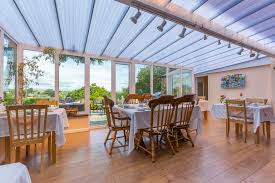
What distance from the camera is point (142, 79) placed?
5.89 meters

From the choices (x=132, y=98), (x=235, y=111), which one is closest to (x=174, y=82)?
(x=132, y=98)

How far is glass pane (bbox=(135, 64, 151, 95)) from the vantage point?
5754 millimetres

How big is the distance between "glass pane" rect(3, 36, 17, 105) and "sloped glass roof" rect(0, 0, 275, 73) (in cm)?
25

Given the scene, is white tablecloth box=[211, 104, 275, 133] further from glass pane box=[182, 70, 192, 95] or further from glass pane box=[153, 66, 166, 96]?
glass pane box=[182, 70, 192, 95]

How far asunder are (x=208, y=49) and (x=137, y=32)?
2.51m

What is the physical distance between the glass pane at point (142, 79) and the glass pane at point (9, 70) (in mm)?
3441

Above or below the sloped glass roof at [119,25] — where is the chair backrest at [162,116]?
below

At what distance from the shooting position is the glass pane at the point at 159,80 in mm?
6180

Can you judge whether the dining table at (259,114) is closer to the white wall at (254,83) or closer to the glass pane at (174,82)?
the white wall at (254,83)

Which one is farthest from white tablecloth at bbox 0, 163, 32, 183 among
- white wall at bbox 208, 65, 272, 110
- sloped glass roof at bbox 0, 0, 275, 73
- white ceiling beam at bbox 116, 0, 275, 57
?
white wall at bbox 208, 65, 272, 110

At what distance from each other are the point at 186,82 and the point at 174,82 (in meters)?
0.73

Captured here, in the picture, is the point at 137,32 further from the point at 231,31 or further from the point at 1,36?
the point at 1,36

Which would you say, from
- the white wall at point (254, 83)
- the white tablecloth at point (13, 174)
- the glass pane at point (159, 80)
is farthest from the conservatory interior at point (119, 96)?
the glass pane at point (159, 80)

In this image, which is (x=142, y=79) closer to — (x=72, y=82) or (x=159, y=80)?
(x=159, y=80)
